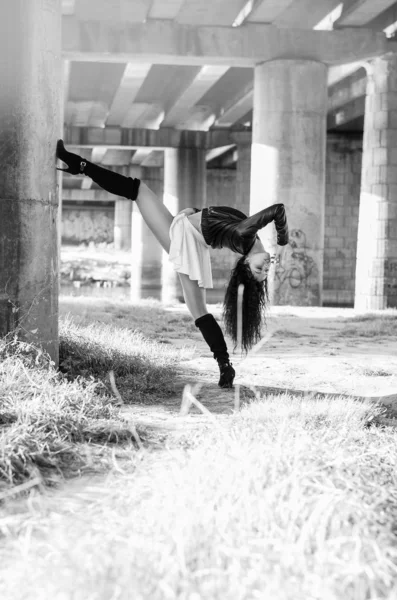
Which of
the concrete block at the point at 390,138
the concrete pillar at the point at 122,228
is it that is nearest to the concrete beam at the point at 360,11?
the concrete block at the point at 390,138

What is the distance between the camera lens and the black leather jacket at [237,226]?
5027mm

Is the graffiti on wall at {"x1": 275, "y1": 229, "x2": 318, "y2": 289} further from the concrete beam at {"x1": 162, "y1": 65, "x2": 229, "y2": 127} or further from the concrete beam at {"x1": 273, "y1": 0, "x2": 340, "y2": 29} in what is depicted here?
the concrete beam at {"x1": 162, "y1": 65, "x2": 229, "y2": 127}

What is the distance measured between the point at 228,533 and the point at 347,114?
23.7 metres

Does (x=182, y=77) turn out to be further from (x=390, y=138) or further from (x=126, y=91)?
(x=390, y=138)

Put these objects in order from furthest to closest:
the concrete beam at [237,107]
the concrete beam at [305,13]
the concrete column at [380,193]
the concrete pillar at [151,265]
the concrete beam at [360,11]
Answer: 1. the concrete pillar at [151,265]
2. the concrete beam at [237,107]
3. the concrete column at [380,193]
4. the concrete beam at [305,13]
5. the concrete beam at [360,11]

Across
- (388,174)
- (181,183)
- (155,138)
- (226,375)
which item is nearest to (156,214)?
(226,375)

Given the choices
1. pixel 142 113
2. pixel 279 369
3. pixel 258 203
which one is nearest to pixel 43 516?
pixel 279 369

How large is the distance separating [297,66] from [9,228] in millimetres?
12647

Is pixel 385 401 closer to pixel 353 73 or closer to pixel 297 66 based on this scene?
pixel 297 66

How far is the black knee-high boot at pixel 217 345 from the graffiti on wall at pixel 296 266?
1090cm

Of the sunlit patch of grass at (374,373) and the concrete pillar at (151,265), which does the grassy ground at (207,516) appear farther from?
the concrete pillar at (151,265)

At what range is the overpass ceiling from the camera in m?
16.1

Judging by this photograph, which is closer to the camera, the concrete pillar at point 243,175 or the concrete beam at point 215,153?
the concrete pillar at point 243,175

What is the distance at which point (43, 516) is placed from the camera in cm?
263
